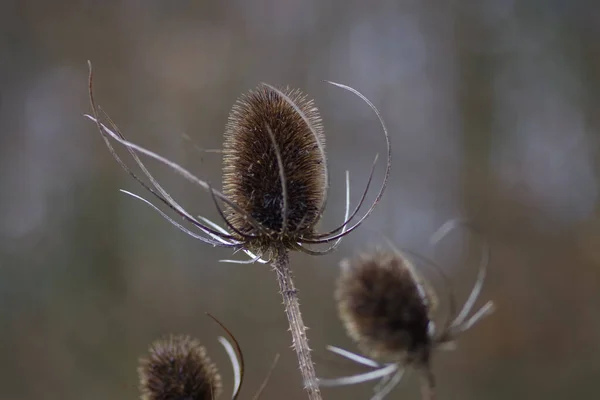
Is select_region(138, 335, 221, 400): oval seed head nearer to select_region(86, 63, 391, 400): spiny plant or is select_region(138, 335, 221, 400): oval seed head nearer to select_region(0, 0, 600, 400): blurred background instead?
select_region(86, 63, 391, 400): spiny plant

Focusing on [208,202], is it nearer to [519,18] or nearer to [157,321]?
[157,321]

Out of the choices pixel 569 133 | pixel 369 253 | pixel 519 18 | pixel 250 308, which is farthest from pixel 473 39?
pixel 369 253

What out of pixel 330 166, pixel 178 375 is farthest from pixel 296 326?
pixel 330 166

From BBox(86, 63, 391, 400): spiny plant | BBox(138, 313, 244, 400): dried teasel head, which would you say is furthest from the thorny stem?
BBox(138, 313, 244, 400): dried teasel head

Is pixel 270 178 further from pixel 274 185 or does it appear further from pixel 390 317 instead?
pixel 390 317

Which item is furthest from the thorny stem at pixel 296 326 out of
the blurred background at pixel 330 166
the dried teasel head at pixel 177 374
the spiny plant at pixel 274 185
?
the blurred background at pixel 330 166

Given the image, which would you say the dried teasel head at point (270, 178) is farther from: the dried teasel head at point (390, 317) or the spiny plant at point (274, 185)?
the dried teasel head at point (390, 317)

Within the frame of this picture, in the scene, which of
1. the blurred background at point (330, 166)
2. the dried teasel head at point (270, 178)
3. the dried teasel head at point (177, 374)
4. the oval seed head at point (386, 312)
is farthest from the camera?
the blurred background at point (330, 166)
